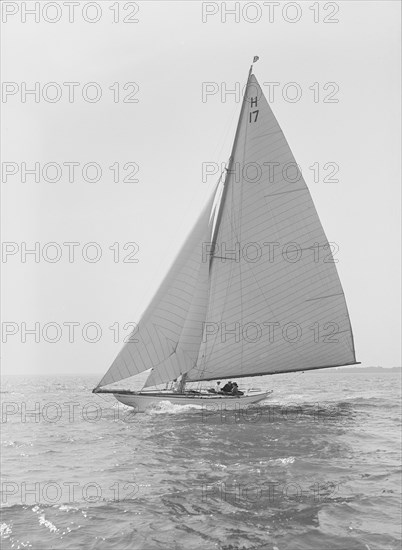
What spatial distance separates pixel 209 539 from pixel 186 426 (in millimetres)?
15414

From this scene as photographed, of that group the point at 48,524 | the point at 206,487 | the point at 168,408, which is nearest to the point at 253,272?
the point at 168,408

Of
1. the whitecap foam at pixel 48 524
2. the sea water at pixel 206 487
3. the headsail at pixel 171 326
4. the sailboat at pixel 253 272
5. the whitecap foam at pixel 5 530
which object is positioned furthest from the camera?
the sailboat at pixel 253 272

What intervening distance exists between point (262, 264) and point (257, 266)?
0.30 metres

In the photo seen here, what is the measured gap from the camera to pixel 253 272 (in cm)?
3102

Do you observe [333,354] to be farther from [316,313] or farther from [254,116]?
[254,116]

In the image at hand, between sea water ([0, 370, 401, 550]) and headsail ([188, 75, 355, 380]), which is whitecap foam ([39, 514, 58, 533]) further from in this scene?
headsail ([188, 75, 355, 380])

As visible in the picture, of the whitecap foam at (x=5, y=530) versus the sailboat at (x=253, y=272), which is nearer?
the whitecap foam at (x=5, y=530)

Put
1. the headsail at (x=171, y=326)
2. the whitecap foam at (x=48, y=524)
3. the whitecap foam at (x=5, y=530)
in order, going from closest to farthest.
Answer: the whitecap foam at (x=5, y=530), the whitecap foam at (x=48, y=524), the headsail at (x=171, y=326)

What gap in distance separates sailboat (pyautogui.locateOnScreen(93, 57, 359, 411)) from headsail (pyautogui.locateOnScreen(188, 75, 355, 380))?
56 mm

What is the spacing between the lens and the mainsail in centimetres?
3094

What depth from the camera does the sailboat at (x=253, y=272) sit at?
30.9 metres

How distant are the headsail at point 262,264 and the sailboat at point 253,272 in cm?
6

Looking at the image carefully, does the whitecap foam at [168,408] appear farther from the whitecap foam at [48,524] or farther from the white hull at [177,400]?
the whitecap foam at [48,524]

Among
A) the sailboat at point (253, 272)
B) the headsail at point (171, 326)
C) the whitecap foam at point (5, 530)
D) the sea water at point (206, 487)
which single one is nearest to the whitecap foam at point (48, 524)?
the sea water at point (206, 487)
